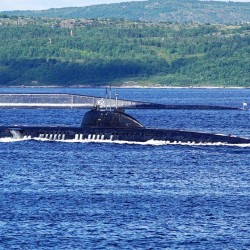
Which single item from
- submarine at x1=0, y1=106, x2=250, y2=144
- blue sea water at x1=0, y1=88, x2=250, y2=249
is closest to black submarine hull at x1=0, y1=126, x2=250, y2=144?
submarine at x1=0, y1=106, x2=250, y2=144

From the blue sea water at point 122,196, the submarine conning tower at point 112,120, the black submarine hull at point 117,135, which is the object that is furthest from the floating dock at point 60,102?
the blue sea water at point 122,196

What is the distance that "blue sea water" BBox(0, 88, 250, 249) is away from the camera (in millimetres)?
43406

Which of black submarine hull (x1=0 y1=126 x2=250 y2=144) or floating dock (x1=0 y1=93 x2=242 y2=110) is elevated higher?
black submarine hull (x1=0 y1=126 x2=250 y2=144)

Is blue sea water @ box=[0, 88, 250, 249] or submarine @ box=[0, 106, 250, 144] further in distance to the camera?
submarine @ box=[0, 106, 250, 144]

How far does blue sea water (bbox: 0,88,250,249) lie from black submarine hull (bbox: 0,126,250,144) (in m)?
1.30

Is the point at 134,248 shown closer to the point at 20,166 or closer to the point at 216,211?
the point at 216,211

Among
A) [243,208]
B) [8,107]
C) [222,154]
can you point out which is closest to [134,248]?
[243,208]

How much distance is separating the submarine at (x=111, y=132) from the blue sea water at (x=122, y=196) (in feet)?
4.58

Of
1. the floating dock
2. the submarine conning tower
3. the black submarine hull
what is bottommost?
the floating dock

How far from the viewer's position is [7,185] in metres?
56.3

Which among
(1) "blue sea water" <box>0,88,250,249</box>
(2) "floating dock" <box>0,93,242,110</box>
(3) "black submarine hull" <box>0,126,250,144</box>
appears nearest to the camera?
(1) "blue sea water" <box>0,88,250,249</box>

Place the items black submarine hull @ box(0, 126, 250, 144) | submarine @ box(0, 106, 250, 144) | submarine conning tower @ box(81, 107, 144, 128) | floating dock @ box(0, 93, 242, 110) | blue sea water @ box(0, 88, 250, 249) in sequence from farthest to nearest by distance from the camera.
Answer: floating dock @ box(0, 93, 242, 110) < submarine conning tower @ box(81, 107, 144, 128) < submarine @ box(0, 106, 250, 144) < black submarine hull @ box(0, 126, 250, 144) < blue sea water @ box(0, 88, 250, 249)

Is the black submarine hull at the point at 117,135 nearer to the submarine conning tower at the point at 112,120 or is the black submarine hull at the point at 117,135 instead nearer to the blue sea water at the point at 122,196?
the submarine conning tower at the point at 112,120

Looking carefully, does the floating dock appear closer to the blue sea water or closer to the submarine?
the submarine
